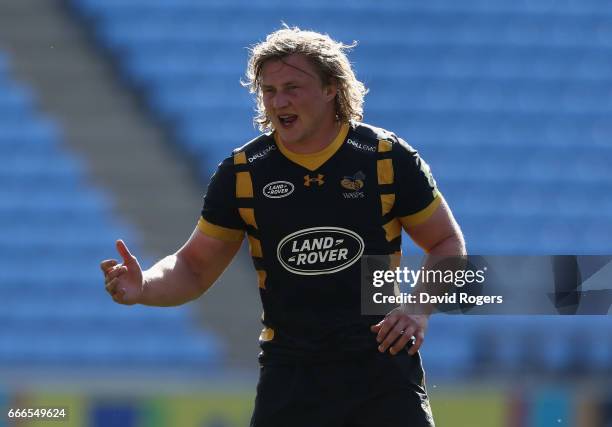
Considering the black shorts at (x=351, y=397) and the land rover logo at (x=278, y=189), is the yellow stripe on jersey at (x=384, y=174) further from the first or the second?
the black shorts at (x=351, y=397)

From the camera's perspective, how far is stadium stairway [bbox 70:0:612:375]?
21.9 feet

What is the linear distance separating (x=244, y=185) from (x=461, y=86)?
4514mm

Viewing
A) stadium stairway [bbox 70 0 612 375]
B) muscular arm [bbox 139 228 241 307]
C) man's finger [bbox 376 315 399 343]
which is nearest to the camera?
man's finger [bbox 376 315 399 343]

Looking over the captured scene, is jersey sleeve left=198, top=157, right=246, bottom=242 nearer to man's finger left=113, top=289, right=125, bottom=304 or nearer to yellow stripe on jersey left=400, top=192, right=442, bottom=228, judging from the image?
man's finger left=113, top=289, right=125, bottom=304

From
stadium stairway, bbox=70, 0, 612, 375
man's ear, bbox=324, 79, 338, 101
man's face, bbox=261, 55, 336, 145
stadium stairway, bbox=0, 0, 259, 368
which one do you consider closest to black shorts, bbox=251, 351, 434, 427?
man's face, bbox=261, 55, 336, 145

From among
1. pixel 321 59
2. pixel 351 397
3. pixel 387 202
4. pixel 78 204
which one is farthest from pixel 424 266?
pixel 78 204

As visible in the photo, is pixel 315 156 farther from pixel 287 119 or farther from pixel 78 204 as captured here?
pixel 78 204

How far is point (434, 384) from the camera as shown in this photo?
5.13 meters

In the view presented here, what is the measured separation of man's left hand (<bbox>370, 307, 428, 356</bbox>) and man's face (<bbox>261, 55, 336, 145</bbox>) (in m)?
0.52

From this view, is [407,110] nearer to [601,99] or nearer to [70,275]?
[601,99]

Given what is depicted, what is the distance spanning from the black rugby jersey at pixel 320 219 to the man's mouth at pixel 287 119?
79 mm

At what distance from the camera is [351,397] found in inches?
104

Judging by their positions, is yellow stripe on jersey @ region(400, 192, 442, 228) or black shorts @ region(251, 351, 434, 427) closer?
black shorts @ region(251, 351, 434, 427)

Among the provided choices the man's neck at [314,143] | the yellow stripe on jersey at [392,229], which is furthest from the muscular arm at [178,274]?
the yellow stripe on jersey at [392,229]
